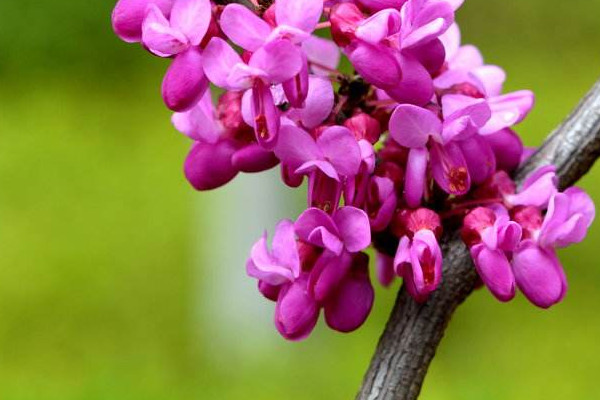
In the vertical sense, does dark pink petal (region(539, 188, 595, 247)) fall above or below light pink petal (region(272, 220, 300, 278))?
above

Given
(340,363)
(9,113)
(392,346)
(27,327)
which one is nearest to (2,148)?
(9,113)

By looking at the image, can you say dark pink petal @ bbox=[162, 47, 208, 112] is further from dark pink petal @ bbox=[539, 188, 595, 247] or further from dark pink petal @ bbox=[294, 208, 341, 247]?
dark pink petal @ bbox=[539, 188, 595, 247]

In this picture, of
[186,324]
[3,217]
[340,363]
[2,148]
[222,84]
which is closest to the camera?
[222,84]

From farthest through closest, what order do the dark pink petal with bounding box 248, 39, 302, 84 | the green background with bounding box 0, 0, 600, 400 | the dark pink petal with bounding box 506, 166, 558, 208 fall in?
1. the green background with bounding box 0, 0, 600, 400
2. the dark pink petal with bounding box 506, 166, 558, 208
3. the dark pink petal with bounding box 248, 39, 302, 84

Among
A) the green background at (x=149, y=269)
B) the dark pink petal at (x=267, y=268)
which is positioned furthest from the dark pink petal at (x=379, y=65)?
the green background at (x=149, y=269)

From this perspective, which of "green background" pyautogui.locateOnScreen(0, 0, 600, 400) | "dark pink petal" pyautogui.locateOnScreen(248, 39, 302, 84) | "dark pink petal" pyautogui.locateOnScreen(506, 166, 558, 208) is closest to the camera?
"dark pink petal" pyautogui.locateOnScreen(248, 39, 302, 84)

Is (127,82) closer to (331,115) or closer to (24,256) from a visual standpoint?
(24,256)

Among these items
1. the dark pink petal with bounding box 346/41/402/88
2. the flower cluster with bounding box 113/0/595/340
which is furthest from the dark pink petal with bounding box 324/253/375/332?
the dark pink petal with bounding box 346/41/402/88
